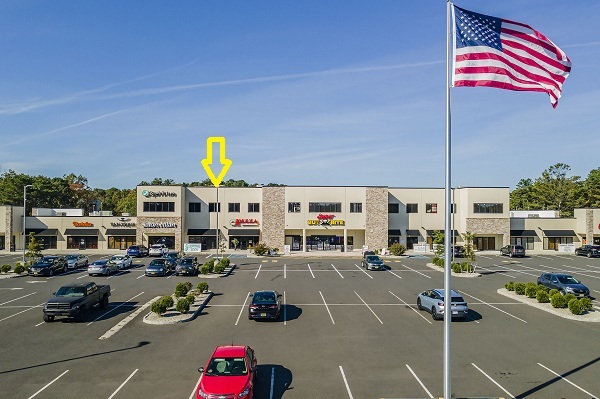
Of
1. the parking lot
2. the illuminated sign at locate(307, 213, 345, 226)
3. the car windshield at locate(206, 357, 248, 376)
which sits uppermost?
the illuminated sign at locate(307, 213, 345, 226)

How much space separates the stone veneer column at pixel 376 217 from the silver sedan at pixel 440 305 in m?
42.4

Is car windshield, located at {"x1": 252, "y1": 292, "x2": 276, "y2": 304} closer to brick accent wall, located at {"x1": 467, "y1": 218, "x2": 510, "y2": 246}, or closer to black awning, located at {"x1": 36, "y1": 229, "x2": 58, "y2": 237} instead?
brick accent wall, located at {"x1": 467, "y1": 218, "x2": 510, "y2": 246}

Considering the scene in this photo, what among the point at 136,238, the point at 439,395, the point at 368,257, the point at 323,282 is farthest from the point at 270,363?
the point at 136,238

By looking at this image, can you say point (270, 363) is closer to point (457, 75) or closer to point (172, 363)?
point (172, 363)

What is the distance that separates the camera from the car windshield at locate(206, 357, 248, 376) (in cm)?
1357

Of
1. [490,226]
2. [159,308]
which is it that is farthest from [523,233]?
[159,308]

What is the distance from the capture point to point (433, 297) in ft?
83.0

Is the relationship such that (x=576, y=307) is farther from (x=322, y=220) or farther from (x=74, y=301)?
(x=322, y=220)

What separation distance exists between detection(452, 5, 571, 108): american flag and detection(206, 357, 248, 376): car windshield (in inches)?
405

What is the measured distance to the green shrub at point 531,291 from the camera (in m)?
29.7

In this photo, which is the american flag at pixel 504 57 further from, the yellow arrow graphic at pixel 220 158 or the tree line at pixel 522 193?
the tree line at pixel 522 193

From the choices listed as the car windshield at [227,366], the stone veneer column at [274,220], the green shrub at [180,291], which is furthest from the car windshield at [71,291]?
the stone veneer column at [274,220]

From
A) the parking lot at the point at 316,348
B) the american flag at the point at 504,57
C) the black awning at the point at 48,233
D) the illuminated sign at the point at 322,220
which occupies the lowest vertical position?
the parking lot at the point at 316,348

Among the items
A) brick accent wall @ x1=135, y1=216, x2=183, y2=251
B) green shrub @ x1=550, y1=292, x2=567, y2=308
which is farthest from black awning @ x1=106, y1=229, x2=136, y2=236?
green shrub @ x1=550, y1=292, x2=567, y2=308
